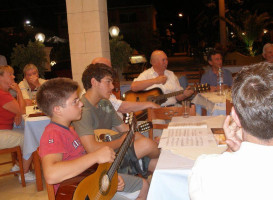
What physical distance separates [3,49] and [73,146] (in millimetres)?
9652

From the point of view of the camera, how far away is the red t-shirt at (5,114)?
370 centimetres

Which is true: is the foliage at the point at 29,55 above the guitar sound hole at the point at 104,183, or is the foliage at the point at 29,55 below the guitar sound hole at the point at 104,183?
above

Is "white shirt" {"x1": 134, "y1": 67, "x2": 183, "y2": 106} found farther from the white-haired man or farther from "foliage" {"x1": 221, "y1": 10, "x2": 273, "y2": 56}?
"foliage" {"x1": 221, "y1": 10, "x2": 273, "y2": 56}

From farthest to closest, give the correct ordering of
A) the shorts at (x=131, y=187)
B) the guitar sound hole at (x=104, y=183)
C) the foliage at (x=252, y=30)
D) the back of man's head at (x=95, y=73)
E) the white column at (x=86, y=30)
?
the foliage at (x=252, y=30), the white column at (x=86, y=30), the back of man's head at (x=95, y=73), the shorts at (x=131, y=187), the guitar sound hole at (x=104, y=183)

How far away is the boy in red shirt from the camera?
172cm

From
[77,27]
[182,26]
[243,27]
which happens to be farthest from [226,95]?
[182,26]

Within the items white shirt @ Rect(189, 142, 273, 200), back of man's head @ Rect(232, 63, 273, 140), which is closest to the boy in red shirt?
white shirt @ Rect(189, 142, 273, 200)

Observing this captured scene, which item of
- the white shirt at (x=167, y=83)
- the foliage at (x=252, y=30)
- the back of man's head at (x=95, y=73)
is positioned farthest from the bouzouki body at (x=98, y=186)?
the foliage at (x=252, y=30)

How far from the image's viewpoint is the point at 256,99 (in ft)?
3.19

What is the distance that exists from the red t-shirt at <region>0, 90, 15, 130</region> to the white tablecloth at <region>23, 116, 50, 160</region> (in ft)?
1.20

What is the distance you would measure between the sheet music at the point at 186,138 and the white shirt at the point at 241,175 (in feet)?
2.67

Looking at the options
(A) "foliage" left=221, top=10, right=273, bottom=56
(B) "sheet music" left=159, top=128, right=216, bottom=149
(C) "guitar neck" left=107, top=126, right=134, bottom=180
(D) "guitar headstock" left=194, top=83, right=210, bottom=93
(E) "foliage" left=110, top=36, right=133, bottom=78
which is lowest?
(C) "guitar neck" left=107, top=126, right=134, bottom=180

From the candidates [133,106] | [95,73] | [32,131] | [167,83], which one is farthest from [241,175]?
[167,83]

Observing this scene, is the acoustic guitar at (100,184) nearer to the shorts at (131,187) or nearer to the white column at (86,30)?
the shorts at (131,187)
